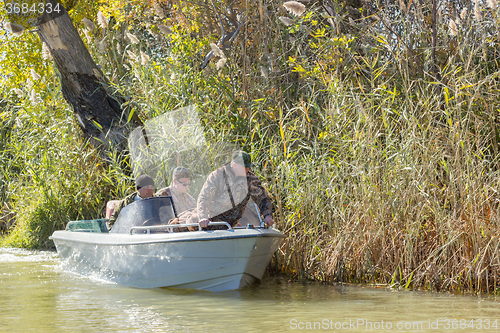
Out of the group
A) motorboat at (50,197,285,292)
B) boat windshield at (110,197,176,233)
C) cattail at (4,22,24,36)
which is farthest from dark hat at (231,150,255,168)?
cattail at (4,22,24,36)

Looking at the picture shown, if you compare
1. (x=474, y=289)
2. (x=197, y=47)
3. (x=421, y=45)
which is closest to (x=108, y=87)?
(x=197, y=47)

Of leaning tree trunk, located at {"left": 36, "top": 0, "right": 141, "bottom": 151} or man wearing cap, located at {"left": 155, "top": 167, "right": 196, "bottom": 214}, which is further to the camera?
leaning tree trunk, located at {"left": 36, "top": 0, "right": 141, "bottom": 151}

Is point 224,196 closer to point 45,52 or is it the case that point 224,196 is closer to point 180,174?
point 180,174

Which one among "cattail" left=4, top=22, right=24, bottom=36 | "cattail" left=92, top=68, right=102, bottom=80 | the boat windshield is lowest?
the boat windshield

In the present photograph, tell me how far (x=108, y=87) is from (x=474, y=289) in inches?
276

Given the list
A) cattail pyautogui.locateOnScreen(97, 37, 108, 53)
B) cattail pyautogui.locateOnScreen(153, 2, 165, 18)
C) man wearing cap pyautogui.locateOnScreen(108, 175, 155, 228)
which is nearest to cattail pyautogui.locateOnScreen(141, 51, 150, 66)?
cattail pyautogui.locateOnScreen(153, 2, 165, 18)

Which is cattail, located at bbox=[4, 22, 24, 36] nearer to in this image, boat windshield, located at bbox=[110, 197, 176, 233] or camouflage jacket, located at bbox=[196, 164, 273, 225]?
boat windshield, located at bbox=[110, 197, 176, 233]

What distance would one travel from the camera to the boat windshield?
6.16 metres

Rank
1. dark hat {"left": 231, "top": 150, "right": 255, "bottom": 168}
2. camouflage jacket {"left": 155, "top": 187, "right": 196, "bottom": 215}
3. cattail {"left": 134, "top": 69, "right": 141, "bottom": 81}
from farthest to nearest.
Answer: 1. cattail {"left": 134, "top": 69, "right": 141, "bottom": 81}
2. camouflage jacket {"left": 155, "top": 187, "right": 196, "bottom": 215}
3. dark hat {"left": 231, "top": 150, "right": 255, "bottom": 168}

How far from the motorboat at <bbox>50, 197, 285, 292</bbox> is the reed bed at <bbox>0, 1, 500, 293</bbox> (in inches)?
37.4

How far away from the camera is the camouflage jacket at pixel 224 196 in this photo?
18.7ft

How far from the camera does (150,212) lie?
6.18 metres

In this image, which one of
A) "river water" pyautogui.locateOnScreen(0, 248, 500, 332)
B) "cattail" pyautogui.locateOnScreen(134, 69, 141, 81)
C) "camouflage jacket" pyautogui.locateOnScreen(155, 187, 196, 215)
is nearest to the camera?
"river water" pyautogui.locateOnScreen(0, 248, 500, 332)

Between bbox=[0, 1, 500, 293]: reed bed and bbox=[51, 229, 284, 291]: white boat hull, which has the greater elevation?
bbox=[0, 1, 500, 293]: reed bed
